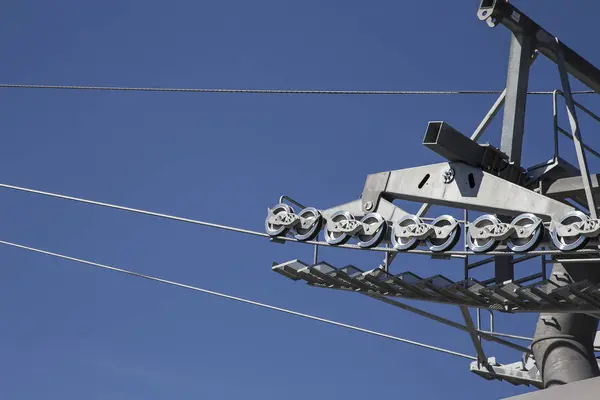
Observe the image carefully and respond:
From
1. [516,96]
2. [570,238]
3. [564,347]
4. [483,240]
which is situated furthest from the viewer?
[564,347]

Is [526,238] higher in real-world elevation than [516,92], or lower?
lower

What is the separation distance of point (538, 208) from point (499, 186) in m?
1.05

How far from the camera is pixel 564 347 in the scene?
108 feet

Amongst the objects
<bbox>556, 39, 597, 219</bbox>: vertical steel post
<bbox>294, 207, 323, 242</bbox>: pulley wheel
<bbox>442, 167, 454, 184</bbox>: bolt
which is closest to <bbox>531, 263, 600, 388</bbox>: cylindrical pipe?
<bbox>556, 39, 597, 219</bbox>: vertical steel post

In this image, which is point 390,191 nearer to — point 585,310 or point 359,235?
point 359,235

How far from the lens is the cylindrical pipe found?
32.7m

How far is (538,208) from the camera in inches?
1122

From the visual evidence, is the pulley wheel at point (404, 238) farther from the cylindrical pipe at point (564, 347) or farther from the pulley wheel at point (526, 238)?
the cylindrical pipe at point (564, 347)

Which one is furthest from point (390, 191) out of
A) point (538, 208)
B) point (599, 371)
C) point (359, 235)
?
point (599, 371)

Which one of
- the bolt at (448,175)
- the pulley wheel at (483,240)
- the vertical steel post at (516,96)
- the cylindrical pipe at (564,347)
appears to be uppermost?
the vertical steel post at (516,96)

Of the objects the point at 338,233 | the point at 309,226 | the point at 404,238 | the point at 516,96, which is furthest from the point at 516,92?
the point at 309,226

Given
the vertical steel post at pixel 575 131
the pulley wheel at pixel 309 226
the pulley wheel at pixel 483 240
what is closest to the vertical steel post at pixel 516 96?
the vertical steel post at pixel 575 131

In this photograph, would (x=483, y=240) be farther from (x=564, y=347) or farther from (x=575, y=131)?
(x=564, y=347)

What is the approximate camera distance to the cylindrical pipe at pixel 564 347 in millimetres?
32688
